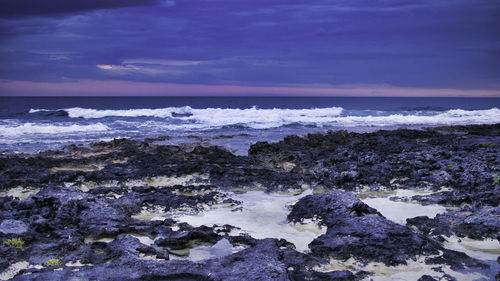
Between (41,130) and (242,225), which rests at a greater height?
(41,130)

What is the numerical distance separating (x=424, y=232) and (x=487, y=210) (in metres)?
1.25

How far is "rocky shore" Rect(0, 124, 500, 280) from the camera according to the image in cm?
479

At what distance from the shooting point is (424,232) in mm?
6211

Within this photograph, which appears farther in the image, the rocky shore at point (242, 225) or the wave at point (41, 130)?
the wave at point (41, 130)

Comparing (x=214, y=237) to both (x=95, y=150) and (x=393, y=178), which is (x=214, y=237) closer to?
(x=393, y=178)

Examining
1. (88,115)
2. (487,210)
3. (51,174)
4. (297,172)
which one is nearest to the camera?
(487,210)

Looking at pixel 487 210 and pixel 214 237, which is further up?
pixel 487 210

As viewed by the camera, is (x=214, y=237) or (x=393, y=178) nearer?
(x=214, y=237)

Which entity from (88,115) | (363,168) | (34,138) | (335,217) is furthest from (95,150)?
(88,115)

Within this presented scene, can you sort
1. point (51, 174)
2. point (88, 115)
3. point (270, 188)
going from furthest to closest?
point (88, 115)
point (51, 174)
point (270, 188)

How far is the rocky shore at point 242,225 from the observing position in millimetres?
4785

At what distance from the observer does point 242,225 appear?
Result: 271 inches

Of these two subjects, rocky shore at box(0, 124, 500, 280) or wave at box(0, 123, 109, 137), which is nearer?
rocky shore at box(0, 124, 500, 280)

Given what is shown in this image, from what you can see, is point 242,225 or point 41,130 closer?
point 242,225
